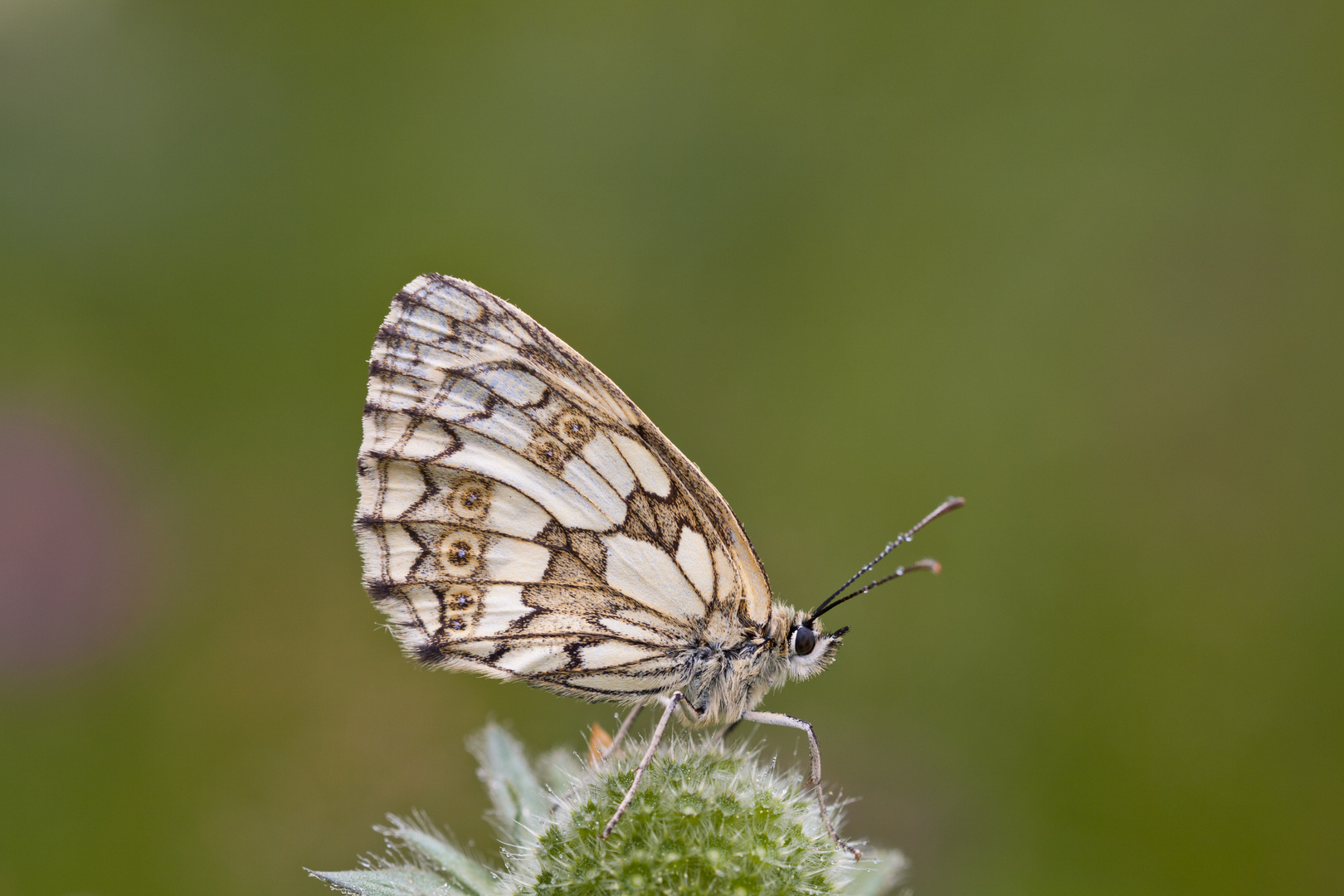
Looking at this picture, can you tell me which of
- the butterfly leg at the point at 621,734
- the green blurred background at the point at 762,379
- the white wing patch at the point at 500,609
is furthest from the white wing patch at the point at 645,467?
the green blurred background at the point at 762,379

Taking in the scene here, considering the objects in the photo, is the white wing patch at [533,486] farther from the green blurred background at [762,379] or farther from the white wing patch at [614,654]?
the green blurred background at [762,379]

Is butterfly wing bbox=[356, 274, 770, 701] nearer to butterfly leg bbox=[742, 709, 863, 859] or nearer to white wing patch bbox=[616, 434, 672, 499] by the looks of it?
white wing patch bbox=[616, 434, 672, 499]

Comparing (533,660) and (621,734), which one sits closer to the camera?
(533,660)

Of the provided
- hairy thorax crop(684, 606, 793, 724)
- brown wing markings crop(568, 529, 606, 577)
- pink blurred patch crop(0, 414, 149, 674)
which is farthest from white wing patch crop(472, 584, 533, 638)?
pink blurred patch crop(0, 414, 149, 674)

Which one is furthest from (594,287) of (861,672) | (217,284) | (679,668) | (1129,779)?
(1129,779)

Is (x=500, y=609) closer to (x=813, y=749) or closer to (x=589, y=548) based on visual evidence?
(x=589, y=548)

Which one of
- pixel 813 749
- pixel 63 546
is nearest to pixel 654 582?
pixel 813 749
